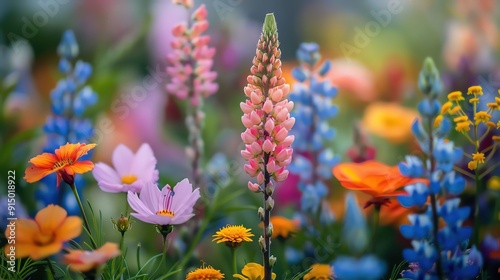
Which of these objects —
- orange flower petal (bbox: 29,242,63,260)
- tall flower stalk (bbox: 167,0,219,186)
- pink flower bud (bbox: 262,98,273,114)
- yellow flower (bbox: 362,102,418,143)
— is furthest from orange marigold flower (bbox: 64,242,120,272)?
yellow flower (bbox: 362,102,418,143)

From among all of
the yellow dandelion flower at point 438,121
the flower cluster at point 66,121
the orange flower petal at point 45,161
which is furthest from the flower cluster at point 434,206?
the flower cluster at point 66,121

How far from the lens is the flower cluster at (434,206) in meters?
0.43

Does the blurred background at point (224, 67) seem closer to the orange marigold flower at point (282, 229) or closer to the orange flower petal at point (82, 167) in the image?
the orange marigold flower at point (282, 229)

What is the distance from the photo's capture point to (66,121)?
0.66 m

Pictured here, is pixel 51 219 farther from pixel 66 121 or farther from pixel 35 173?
pixel 66 121

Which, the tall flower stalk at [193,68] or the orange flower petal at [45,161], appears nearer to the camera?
the orange flower petal at [45,161]

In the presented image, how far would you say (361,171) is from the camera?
493 millimetres

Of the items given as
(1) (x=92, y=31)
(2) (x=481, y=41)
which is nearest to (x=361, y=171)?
(2) (x=481, y=41)

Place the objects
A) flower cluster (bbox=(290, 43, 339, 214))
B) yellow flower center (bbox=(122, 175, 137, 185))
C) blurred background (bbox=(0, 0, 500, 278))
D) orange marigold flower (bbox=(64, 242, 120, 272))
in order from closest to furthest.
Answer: orange marigold flower (bbox=(64, 242, 120, 272))
yellow flower center (bbox=(122, 175, 137, 185))
flower cluster (bbox=(290, 43, 339, 214))
blurred background (bbox=(0, 0, 500, 278))

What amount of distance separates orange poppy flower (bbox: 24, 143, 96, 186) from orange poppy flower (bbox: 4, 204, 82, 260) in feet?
0.09


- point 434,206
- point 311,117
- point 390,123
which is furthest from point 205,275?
point 390,123

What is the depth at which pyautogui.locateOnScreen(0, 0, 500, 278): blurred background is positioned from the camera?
0.80 m

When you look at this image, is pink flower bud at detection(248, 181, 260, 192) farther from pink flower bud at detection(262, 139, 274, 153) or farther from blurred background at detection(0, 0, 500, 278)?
blurred background at detection(0, 0, 500, 278)

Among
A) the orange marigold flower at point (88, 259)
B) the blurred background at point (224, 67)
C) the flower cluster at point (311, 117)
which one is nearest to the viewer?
the orange marigold flower at point (88, 259)
